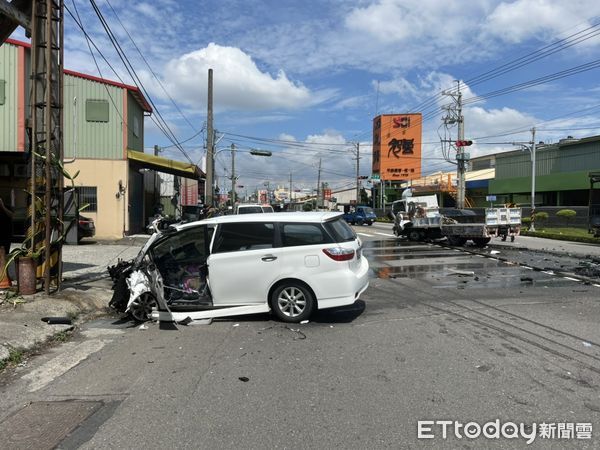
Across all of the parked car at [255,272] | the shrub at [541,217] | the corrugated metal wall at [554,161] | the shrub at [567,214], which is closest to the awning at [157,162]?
the parked car at [255,272]

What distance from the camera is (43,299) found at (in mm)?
8531

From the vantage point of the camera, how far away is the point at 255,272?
749 centimetres

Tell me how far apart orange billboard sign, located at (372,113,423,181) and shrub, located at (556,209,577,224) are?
159 ft

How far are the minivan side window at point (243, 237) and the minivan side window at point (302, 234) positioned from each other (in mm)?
196

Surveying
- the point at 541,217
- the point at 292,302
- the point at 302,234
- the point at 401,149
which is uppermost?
the point at 401,149

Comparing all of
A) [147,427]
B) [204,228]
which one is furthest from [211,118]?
[147,427]

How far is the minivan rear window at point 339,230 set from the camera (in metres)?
7.58

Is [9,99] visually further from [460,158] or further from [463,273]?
[460,158]

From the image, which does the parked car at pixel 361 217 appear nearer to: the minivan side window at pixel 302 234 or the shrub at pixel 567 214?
the shrub at pixel 567 214

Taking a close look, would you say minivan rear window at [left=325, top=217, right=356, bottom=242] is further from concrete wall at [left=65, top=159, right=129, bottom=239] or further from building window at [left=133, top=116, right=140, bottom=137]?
building window at [left=133, top=116, right=140, bottom=137]

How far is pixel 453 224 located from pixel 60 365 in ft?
59.0

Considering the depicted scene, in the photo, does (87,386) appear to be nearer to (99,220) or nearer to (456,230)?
(456,230)

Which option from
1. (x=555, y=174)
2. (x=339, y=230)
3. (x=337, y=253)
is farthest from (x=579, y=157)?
(x=337, y=253)

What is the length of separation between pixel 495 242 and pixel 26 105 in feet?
69.9
